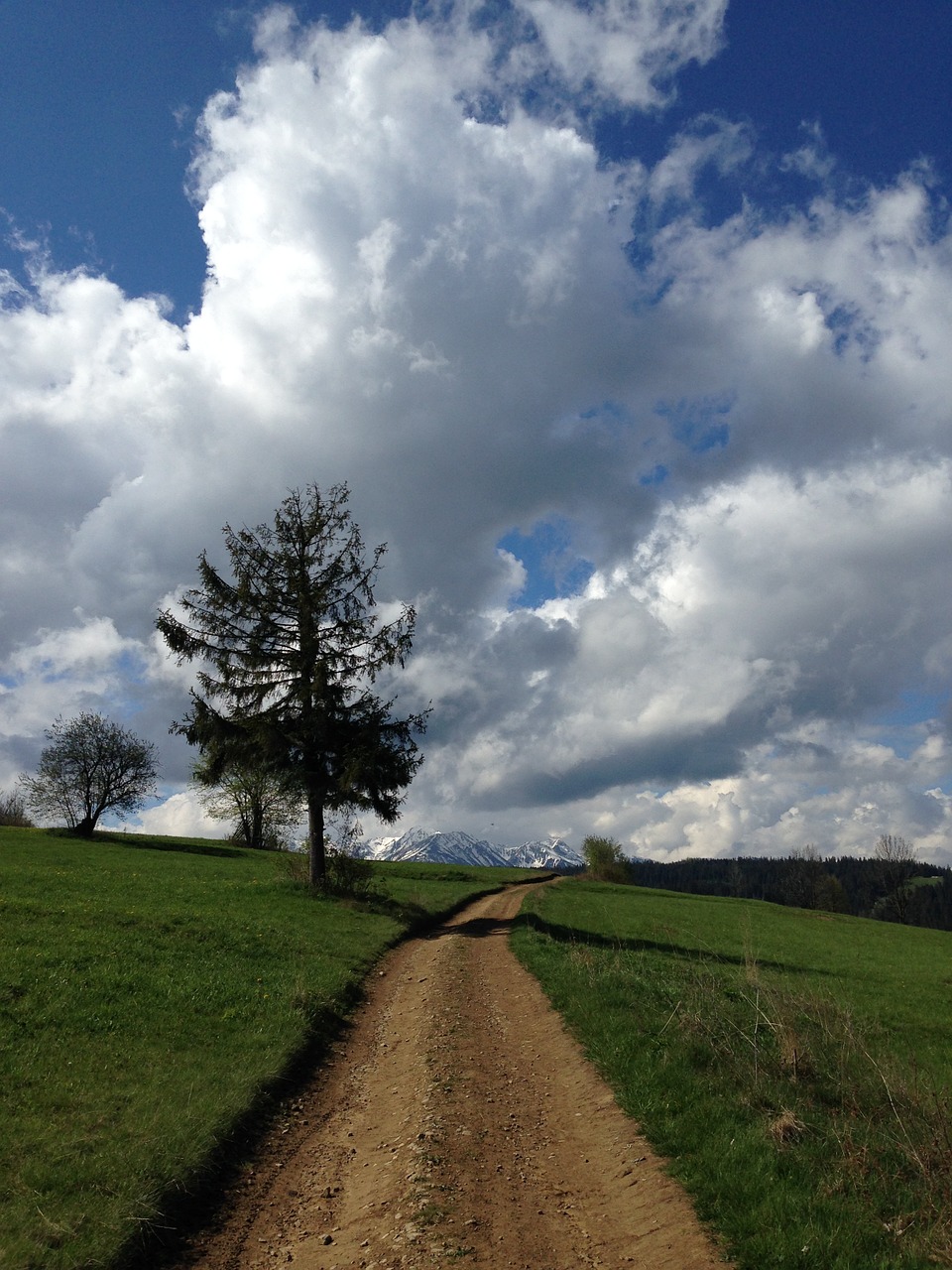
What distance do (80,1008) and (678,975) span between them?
1396 centimetres

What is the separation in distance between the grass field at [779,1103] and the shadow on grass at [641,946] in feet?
12.4

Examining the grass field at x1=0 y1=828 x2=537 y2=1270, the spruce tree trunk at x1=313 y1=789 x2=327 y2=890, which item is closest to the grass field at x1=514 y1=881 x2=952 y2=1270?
the grass field at x1=0 y1=828 x2=537 y2=1270

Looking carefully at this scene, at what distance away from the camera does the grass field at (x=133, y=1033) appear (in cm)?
663

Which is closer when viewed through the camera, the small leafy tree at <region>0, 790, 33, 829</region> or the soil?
the soil

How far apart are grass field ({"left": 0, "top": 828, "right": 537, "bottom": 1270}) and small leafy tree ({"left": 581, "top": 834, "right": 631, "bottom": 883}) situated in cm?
7003

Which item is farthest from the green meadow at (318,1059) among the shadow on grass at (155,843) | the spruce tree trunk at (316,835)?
the shadow on grass at (155,843)

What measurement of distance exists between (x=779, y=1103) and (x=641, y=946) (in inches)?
711

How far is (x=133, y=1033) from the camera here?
1102 centimetres

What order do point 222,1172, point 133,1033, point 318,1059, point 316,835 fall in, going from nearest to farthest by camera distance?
point 222,1172 < point 133,1033 < point 318,1059 < point 316,835

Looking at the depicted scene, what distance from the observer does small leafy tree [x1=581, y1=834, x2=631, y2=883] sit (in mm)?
89625

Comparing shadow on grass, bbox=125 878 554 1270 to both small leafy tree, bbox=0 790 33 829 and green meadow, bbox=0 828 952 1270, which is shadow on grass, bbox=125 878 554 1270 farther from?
small leafy tree, bbox=0 790 33 829

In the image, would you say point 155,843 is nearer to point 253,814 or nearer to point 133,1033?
point 253,814

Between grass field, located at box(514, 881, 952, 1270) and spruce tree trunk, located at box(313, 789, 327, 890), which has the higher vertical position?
spruce tree trunk, located at box(313, 789, 327, 890)

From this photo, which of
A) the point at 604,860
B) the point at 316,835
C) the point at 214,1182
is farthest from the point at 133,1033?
the point at 604,860
